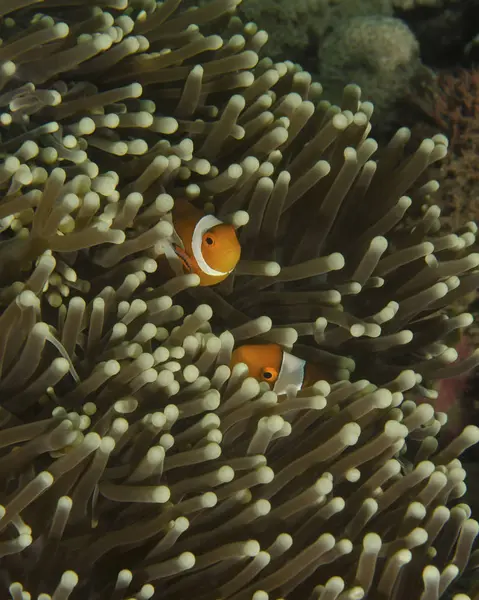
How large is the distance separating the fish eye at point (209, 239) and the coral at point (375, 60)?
0.99m

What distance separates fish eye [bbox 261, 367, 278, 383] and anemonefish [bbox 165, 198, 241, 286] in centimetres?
22

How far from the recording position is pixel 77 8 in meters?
1.49

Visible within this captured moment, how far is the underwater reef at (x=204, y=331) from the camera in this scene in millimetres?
1077

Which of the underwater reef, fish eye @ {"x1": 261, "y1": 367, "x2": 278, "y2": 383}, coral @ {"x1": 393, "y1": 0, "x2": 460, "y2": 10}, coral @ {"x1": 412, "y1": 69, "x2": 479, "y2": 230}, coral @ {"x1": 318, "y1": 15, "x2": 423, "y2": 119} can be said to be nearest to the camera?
the underwater reef

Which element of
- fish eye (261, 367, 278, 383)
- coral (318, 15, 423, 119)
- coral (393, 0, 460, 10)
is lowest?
fish eye (261, 367, 278, 383)

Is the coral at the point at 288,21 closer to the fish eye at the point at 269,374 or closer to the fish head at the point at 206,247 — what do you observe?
the fish head at the point at 206,247

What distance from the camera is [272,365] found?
1271 mm

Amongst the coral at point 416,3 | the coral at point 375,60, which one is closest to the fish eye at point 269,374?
the coral at point 375,60

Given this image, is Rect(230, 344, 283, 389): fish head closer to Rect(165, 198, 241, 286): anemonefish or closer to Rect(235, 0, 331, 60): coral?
Rect(165, 198, 241, 286): anemonefish

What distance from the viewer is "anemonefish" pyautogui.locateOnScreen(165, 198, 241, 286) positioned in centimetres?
127

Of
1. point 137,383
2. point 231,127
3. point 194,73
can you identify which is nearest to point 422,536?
point 137,383

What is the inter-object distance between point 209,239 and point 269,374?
0.97ft

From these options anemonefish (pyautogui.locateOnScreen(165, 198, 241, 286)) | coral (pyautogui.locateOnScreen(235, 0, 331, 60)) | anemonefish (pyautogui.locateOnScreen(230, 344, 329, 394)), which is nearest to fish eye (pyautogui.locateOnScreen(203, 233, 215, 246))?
anemonefish (pyautogui.locateOnScreen(165, 198, 241, 286))

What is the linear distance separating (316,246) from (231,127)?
34cm
